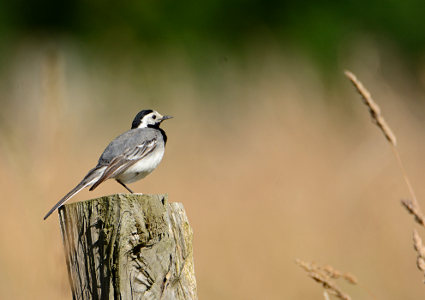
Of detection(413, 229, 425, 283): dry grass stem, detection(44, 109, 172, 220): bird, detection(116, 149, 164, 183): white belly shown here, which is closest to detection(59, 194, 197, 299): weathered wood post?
detection(413, 229, 425, 283): dry grass stem

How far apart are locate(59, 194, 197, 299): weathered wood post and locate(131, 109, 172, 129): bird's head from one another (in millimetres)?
3317

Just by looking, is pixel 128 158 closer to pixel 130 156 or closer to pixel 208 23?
pixel 130 156

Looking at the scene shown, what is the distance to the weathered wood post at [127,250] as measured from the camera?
2.69 meters

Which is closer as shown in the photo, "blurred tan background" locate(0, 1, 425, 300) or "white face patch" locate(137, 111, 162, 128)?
"blurred tan background" locate(0, 1, 425, 300)

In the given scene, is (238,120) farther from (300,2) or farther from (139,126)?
(300,2)

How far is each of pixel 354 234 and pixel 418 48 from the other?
10751 mm

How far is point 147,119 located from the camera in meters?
6.18

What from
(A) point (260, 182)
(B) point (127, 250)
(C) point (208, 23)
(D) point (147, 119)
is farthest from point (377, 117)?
(C) point (208, 23)

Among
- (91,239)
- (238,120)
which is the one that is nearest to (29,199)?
(91,239)

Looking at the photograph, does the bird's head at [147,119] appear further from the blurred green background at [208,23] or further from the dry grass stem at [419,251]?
the blurred green background at [208,23]

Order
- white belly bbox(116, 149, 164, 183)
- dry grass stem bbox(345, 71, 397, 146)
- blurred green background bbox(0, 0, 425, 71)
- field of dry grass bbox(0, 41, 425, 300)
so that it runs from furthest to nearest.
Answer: blurred green background bbox(0, 0, 425, 71) < white belly bbox(116, 149, 164, 183) < field of dry grass bbox(0, 41, 425, 300) < dry grass stem bbox(345, 71, 397, 146)

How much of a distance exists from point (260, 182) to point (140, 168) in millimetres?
1012

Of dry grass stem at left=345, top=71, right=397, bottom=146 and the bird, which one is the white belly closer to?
the bird

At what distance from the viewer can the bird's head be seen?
6.12 meters
